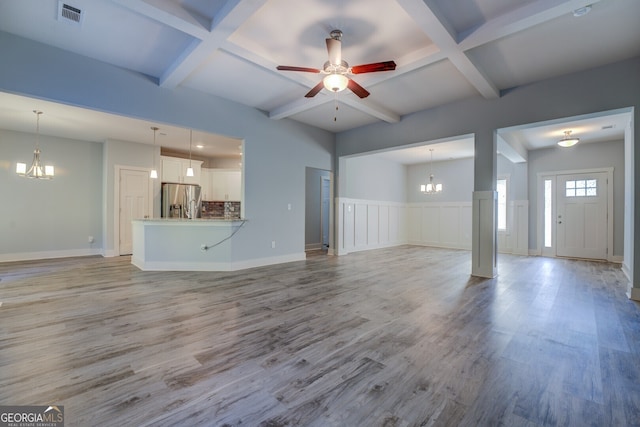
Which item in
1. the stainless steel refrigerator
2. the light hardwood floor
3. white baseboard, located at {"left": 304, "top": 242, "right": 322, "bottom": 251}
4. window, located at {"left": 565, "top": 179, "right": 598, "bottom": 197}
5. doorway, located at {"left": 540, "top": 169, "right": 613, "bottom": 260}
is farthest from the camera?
white baseboard, located at {"left": 304, "top": 242, "right": 322, "bottom": 251}

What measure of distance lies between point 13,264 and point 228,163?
523 centimetres

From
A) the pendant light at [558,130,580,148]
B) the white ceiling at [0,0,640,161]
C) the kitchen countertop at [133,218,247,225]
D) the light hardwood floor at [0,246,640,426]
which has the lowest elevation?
the light hardwood floor at [0,246,640,426]

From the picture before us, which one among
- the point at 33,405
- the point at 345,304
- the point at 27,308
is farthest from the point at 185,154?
the point at 33,405

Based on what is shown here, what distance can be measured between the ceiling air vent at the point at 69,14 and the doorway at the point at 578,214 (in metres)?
9.40

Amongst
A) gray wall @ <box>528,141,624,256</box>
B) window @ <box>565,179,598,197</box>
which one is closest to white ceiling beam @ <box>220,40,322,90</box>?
gray wall @ <box>528,141,624,256</box>

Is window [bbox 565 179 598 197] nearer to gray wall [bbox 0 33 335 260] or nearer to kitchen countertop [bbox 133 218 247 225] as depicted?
gray wall [bbox 0 33 335 260]

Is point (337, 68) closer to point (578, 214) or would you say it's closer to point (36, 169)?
Result: point (36, 169)

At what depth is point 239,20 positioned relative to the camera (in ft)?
9.21

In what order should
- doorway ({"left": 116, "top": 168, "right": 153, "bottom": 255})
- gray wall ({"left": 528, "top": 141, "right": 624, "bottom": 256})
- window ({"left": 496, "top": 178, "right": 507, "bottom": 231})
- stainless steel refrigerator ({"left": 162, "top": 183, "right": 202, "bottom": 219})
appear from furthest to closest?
window ({"left": 496, "top": 178, "right": 507, "bottom": 231}) → stainless steel refrigerator ({"left": 162, "top": 183, "right": 202, "bottom": 219}) → doorway ({"left": 116, "top": 168, "right": 153, "bottom": 255}) → gray wall ({"left": 528, "top": 141, "right": 624, "bottom": 256})

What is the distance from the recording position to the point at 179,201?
769cm

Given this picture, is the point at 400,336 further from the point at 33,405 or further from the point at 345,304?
the point at 33,405

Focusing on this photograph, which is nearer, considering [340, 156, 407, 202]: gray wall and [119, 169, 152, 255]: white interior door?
[119, 169, 152, 255]: white interior door

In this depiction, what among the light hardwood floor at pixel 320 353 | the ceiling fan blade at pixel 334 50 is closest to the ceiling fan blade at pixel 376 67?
the ceiling fan blade at pixel 334 50

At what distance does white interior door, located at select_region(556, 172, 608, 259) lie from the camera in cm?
668
